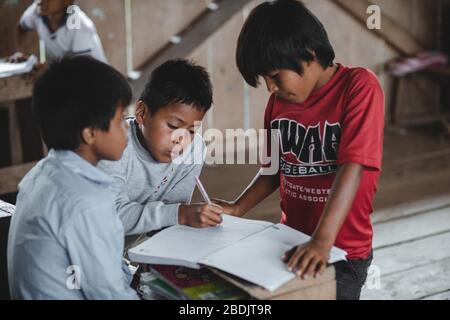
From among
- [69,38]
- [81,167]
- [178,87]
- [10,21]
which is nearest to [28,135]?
[69,38]

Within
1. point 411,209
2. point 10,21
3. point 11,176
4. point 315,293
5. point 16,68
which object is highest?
point 10,21

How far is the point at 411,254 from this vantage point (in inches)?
142

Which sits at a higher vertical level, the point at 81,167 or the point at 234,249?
the point at 81,167

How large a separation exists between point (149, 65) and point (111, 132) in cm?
417

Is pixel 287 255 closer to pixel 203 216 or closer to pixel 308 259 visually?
pixel 308 259

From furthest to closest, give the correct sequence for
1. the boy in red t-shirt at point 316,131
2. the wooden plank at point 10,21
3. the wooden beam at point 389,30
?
the wooden beam at point 389,30 → the wooden plank at point 10,21 → the boy in red t-shirt at point 316,131

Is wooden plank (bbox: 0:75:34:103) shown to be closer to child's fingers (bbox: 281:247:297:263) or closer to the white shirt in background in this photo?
the white shirt in background

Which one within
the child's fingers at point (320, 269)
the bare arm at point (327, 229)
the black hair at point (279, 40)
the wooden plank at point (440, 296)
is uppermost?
the black hair at point (279, 40)

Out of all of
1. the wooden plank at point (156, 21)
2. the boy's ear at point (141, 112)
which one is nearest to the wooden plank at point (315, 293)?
the boy's ear at point (141, 112)

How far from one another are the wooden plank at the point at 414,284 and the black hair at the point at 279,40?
1737 mm

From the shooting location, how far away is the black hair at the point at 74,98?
144 centimetres

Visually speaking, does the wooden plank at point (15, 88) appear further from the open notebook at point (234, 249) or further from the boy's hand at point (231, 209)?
the open notebook at point (234, 249)

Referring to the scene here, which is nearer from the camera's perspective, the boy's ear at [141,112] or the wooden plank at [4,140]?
the boy's ear at [141,112]

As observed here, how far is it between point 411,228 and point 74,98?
3021 mm
